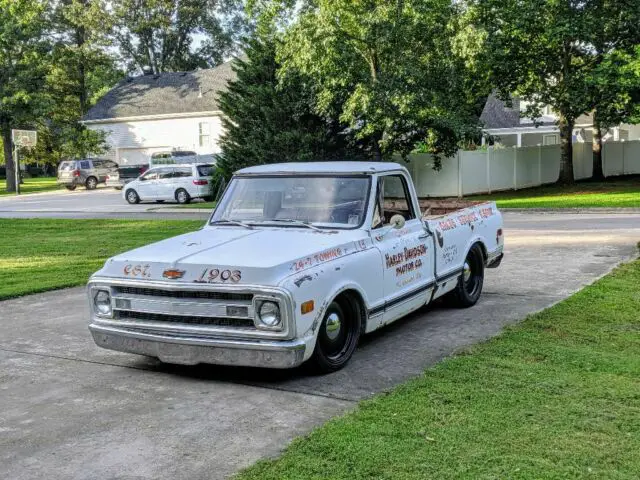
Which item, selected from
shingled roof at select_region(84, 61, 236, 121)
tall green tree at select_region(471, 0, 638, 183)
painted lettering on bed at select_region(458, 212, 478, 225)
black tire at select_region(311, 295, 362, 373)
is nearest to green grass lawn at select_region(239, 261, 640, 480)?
black tire at select_region(311, 295, 362, 373)

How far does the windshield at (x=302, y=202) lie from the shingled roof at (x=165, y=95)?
4331 centimetres

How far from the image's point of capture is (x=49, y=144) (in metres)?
61.7

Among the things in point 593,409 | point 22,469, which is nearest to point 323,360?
point 593,409

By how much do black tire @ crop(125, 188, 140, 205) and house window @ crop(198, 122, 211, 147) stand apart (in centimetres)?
1879

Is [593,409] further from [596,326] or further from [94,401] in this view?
[94,401]

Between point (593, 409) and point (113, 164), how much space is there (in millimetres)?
44441

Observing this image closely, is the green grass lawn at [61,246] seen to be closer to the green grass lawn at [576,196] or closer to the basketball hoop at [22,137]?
the green grass lawn at [576,196]

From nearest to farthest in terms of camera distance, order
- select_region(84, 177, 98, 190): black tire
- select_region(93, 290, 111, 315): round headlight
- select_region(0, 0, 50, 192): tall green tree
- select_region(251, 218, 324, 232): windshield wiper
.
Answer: select_region(93, 290, 111, 315): round headlight, select_region(251, 218, 324, 232): windshield wiper, select_region(84, 177, 98, 190): black tire, select_region(0, 0, 50, 192): tall green tree

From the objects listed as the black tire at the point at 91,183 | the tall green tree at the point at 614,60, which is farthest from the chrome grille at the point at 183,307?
the black tire at the point at 91,183

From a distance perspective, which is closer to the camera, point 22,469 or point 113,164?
point 22,469

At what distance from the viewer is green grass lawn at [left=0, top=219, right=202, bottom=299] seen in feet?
36.3

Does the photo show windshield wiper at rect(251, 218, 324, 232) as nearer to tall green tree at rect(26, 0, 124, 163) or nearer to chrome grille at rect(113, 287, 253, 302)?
chrome grille at rect(113, 287, 253, 302)

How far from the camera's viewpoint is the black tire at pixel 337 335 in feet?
19.2

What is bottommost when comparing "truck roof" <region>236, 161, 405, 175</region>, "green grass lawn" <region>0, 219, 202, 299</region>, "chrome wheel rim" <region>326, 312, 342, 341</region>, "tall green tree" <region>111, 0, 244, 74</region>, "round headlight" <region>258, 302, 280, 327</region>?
"green grass lawn" <region>0, 219, 202, 299</region>
